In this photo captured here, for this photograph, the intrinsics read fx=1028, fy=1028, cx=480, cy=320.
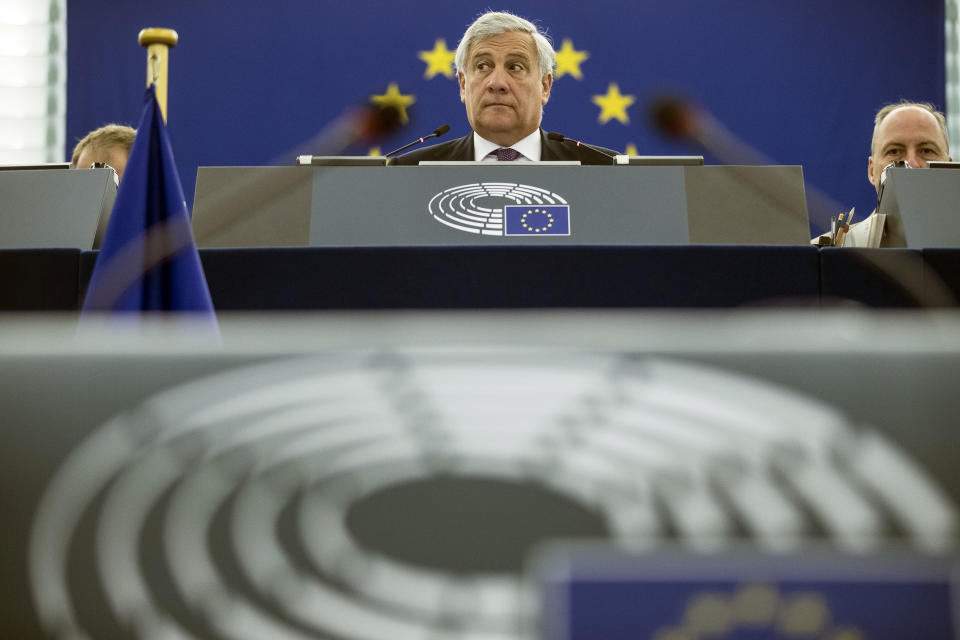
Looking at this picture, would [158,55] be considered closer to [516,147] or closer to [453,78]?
[516,147]

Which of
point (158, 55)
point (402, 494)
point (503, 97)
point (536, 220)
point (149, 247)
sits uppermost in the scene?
point (503, 97)

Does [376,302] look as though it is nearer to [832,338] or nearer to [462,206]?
[462,206]

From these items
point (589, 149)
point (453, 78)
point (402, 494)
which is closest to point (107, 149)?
point (589, 149)

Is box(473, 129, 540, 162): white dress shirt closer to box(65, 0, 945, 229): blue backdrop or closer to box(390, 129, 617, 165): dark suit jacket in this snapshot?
box(390, 129, 617, 165): dark suit jacket

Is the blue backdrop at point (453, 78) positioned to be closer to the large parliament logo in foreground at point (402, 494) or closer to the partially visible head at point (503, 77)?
the partially visible head at point (503, 77)

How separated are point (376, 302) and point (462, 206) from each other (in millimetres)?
326

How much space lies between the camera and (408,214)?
200cm

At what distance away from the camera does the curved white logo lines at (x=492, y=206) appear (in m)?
1.96

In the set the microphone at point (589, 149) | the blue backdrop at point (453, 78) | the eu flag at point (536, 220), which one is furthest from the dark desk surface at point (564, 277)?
the blue backdrop at point (453, 78)

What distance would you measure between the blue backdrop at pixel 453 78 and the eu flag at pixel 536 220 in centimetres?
287

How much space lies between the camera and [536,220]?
6.48 feet

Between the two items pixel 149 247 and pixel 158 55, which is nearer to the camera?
pixel 149 247

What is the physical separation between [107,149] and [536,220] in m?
1.70

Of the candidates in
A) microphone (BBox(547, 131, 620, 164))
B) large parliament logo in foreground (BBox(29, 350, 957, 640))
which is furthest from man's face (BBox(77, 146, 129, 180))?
large parliament logo in foreground (BBox(29, 350, 957, 640))
